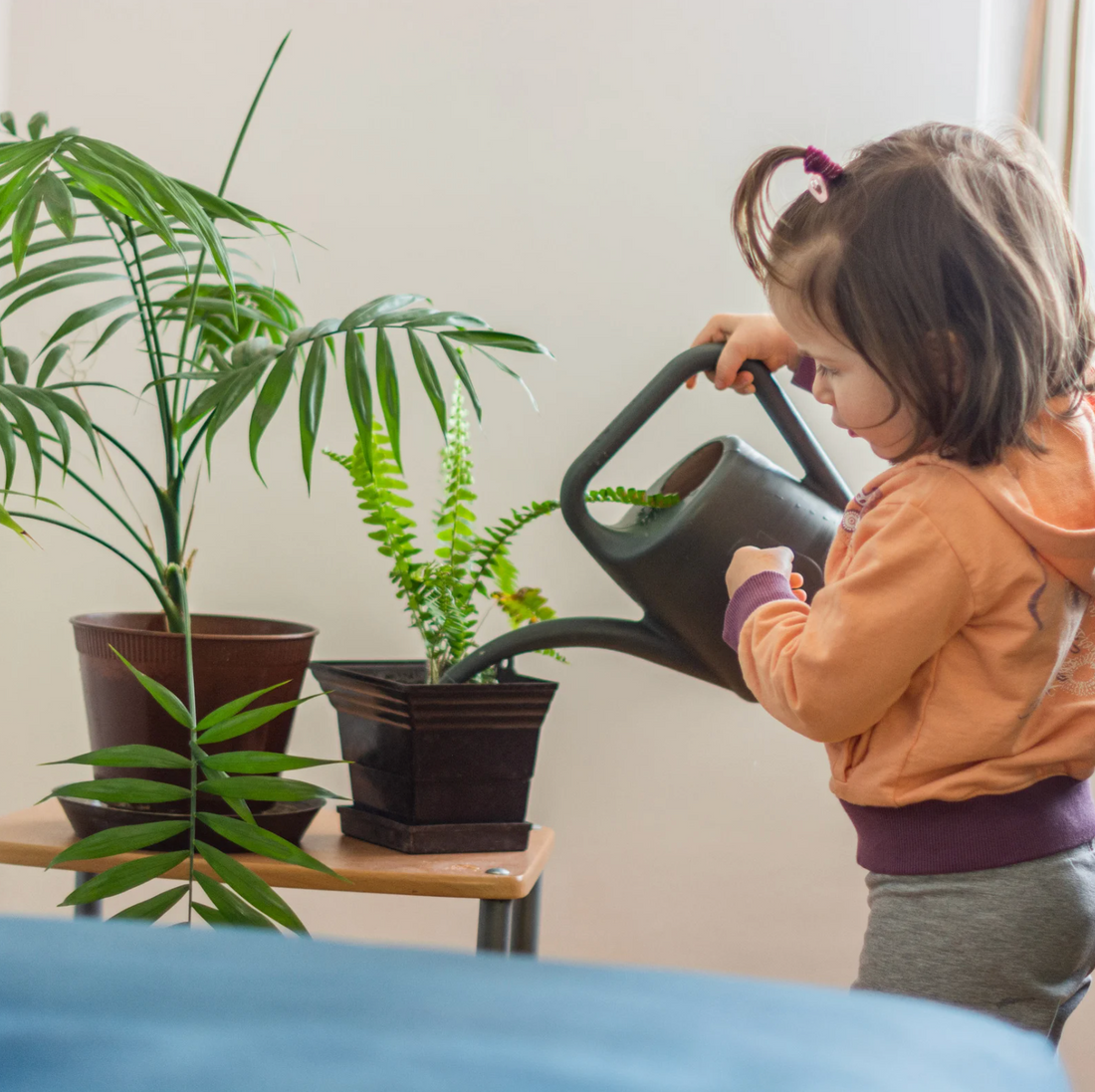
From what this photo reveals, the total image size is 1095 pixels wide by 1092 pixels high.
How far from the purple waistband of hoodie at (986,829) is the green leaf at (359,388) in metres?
0.52

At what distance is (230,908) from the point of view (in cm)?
89

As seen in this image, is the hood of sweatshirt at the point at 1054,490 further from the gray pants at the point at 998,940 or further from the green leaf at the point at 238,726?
the green leaf at the point at 238,726

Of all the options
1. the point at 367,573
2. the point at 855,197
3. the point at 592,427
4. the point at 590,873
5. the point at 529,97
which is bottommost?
the point at 590,873

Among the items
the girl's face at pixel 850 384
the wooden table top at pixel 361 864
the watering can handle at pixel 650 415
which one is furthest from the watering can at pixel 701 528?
the wooden table top at pixel 361 864

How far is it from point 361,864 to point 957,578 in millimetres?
564

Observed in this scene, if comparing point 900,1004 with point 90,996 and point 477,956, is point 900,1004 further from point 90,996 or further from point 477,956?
point 90,996

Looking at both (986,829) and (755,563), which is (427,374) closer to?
(755,563)

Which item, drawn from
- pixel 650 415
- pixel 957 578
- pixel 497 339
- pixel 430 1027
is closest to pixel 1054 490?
pixel 957 578

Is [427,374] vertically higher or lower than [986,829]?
higher

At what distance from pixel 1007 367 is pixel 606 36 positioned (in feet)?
2.80

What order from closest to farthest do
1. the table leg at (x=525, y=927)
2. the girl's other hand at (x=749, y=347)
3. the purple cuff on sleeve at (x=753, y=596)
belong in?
the purple cuff on sleeve at (x=753, y=596), the girl's other hand at (x=749, y=347), the table leg at (x=525, y=927)

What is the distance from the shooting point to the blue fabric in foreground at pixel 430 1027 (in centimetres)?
31

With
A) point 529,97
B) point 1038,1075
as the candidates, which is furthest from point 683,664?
point 529,97

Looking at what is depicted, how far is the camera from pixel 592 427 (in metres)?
1.41
